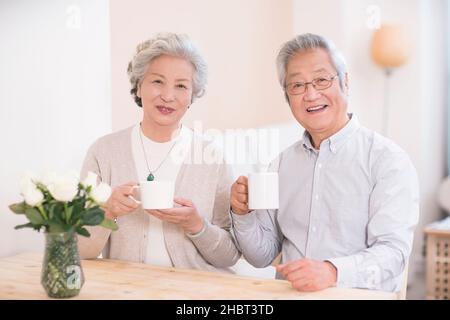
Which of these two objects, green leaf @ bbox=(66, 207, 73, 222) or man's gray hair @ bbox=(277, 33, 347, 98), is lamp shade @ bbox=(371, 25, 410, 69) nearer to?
man's gray hair @ bbox=(277, 33, 347, 98)

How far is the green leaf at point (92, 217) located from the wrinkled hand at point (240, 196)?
1.36ft

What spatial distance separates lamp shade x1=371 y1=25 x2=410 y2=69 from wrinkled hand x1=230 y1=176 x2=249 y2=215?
2378 millimetres

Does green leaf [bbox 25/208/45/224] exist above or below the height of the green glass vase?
above

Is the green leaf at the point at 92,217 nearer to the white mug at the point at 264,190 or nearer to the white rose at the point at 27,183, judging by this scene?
the white rose at the point at 27,183

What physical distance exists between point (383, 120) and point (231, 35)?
4.34 ft

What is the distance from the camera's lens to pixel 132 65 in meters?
1.69

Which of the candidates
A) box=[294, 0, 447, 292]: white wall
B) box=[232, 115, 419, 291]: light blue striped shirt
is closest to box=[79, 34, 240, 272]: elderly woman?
box=[232, 115, 419, 291]: light blue striped shirt

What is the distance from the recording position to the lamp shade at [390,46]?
3.62m

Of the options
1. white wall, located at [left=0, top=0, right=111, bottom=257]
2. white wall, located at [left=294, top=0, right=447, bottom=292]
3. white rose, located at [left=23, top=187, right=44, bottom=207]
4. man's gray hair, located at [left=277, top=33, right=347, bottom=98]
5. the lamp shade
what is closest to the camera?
white rose, located at [left=23, top=187, right=44, bottom=207]

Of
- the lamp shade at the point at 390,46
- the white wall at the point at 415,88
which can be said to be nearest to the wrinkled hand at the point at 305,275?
the white wall at the point at 415,88

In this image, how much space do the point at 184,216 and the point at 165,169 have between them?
0.23 meters

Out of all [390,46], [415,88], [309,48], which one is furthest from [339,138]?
[415,88]

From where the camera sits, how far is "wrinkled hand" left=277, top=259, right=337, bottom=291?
1267 mm
